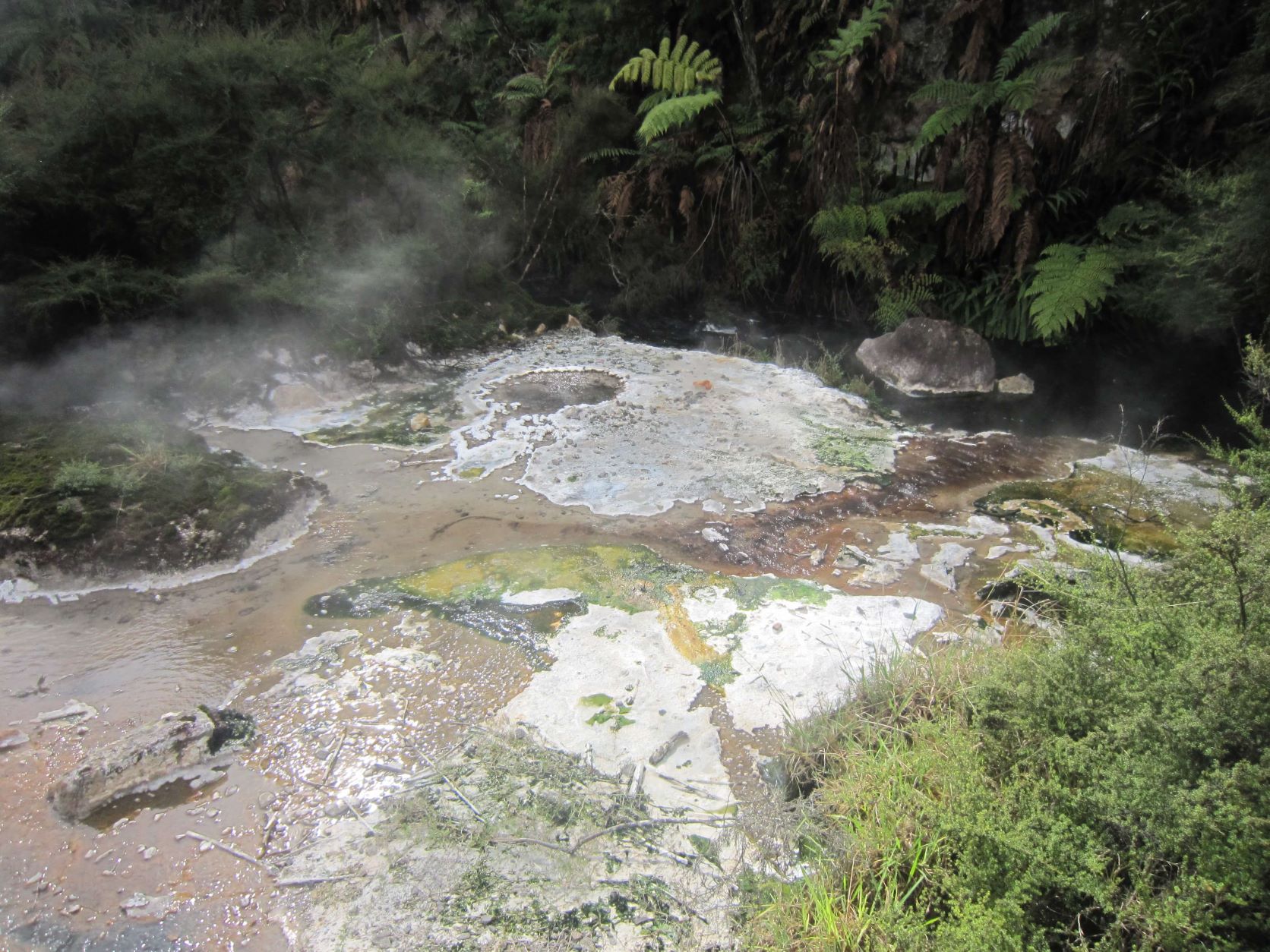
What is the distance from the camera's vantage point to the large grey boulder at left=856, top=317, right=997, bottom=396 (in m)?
6.85

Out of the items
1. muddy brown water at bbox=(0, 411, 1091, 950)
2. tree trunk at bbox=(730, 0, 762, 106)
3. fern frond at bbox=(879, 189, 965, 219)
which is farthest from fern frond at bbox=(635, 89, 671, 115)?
muddy brown water at bbox=(0, 411, 1091, 950)

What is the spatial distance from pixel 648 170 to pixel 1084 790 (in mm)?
8525

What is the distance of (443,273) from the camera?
782 cm

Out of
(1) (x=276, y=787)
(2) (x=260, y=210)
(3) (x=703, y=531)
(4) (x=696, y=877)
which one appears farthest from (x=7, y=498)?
(4) (x=696, y=877)

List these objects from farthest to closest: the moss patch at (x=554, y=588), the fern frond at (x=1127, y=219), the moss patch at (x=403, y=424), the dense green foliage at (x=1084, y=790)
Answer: the fern frond at (x=1127, y=219) < the moss patch at (x=403, y=424) < the moss patch at (x=554, y=588) < the dense green foliage at (x=1084, y=790)

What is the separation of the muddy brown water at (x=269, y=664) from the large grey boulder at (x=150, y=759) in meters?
0.07

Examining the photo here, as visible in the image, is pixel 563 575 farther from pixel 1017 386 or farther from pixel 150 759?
pixel 1017 386

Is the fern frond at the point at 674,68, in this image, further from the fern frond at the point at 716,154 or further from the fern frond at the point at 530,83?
the fern frond at the point at 530,83

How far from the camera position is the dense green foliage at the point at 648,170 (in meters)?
5.65

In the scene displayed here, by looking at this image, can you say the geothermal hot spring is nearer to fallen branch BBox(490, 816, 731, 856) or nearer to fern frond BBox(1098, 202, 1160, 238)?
fallen branch BBox(490, 816, 731, 856)

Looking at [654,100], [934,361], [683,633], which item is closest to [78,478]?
[683,633]

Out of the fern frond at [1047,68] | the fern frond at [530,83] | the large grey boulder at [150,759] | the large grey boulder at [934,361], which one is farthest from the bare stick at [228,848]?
the fern frond at [530,83]

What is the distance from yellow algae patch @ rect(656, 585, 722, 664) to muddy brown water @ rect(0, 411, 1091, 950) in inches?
20.4

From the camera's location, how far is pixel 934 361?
6949 millimetres
